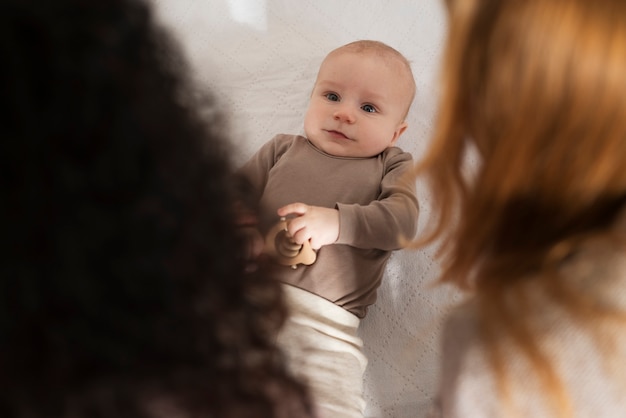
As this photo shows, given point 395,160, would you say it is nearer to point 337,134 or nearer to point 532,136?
point 337,134

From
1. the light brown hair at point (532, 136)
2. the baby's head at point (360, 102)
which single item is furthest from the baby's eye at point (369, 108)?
the light brown hair at point (532, 136)

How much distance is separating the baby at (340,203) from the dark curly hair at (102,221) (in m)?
0.43

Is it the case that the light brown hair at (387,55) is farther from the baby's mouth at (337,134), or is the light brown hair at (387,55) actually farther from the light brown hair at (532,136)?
the light brown hair at (532,136)

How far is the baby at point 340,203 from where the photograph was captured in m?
0.85

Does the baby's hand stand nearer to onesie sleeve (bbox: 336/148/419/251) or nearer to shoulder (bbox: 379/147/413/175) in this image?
onesie sleeve (bbox: 336/148/419/251)

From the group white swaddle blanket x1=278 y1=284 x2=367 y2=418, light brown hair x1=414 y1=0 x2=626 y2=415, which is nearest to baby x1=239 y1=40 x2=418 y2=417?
white swaddle blanket x1=278 y1=284 x2=367 y2=418

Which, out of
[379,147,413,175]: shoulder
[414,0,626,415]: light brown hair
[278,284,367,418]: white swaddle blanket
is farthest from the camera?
[379,147,413,175]: shoulder

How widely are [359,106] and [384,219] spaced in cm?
21

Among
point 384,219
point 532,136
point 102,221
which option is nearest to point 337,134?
point 384,219

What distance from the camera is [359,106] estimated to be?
103 cm

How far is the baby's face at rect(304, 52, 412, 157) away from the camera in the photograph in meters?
1.02

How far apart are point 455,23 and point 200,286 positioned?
0.29m

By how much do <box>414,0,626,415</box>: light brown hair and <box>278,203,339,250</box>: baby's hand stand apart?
0.31 metres

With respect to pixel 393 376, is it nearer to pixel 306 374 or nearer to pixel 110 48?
pixel 306 374
